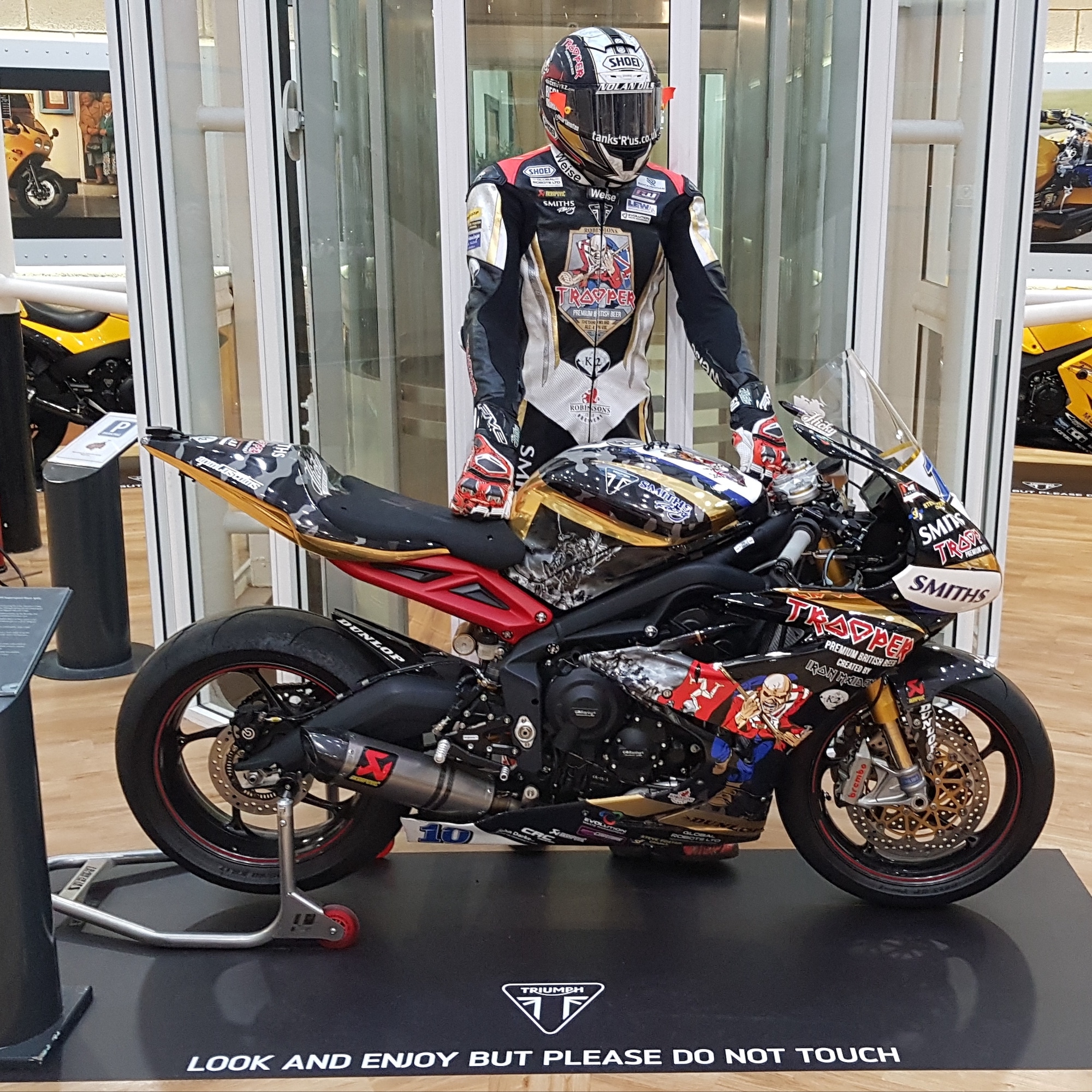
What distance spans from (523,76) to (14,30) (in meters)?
4.81

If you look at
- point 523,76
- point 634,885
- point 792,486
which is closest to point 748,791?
point 634,885

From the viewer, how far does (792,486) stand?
2525mm

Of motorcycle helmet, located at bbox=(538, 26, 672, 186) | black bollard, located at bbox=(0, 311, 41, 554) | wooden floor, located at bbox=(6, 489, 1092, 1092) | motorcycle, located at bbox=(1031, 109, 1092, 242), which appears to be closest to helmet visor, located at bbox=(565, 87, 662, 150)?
motorcycle helmet, located at bbox=(538, 26, 672, 186)

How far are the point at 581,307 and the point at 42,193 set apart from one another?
5.08 m

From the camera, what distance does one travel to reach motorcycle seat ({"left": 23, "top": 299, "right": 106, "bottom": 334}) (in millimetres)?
6480

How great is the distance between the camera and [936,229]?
3.77 metres

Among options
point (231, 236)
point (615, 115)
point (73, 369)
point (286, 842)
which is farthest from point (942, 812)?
point (73, 369)

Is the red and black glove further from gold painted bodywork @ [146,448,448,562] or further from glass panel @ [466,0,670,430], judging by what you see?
glass panel @ [466,0,670,430]

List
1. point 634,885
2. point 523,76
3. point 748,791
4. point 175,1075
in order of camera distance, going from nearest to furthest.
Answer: point 175,1075 → point 748,791 → point 634,885 → point 523,76

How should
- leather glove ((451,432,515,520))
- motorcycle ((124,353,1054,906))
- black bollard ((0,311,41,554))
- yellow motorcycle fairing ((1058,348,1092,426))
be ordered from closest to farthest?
motorcycle ((124,353,1054,906)) → leather glove ((451,432,515,520)) → black bollard ((0,311,41,554)) → yellow motorcycle fairing ((1058,348,1092,426))

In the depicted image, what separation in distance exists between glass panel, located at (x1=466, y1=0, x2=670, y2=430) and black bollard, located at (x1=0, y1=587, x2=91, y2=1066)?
1.58 metres

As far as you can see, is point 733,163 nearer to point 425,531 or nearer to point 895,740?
point 425,531

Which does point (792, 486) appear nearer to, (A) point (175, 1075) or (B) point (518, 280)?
(B) point (518, 280)

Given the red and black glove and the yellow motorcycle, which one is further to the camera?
the yellow motorcycle
